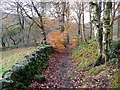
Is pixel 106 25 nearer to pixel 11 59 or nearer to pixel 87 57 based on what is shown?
pixel 87 57

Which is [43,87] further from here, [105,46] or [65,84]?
[105,46]

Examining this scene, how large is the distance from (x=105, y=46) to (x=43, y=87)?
3.64m

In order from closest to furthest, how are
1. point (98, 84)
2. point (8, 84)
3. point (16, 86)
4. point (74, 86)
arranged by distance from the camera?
point (8, 84)
point (16, 86)
point (98, 84)
point (74, 86)

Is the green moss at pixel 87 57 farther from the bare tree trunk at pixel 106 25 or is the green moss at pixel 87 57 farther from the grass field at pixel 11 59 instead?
the grass field at pixel 11 59

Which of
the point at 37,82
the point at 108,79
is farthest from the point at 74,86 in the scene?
the point at 37,82

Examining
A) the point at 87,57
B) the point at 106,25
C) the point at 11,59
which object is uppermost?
the point at 106,25

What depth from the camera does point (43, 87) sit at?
4.84 metres

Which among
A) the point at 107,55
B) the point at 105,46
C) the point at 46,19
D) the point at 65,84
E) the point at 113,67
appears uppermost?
the point at 46,19

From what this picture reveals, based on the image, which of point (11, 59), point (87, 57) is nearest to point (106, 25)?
point (87, 57)

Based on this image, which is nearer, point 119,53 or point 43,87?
point 43,87

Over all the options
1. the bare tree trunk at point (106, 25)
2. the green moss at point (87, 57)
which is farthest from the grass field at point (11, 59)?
the bare tree trunk at point (106, 25)

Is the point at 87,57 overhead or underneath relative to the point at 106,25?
underneath

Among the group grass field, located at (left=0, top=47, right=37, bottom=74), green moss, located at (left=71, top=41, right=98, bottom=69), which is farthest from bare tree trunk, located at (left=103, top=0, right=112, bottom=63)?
grass field, located at (left=0, top=47, right=37, bottom=74)

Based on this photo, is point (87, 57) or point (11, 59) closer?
point (87, 57)
